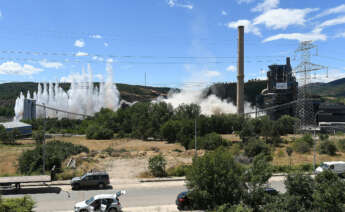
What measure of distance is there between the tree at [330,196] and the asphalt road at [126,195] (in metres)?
4.37

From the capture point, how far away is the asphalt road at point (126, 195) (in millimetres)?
18078

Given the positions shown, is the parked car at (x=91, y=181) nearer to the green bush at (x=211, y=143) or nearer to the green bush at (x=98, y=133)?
the green bush at (x=211, y=143)

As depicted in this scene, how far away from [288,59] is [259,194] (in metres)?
82.6

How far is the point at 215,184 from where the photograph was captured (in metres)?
15.9

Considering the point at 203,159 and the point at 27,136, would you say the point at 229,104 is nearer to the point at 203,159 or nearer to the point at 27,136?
the point at 27,136

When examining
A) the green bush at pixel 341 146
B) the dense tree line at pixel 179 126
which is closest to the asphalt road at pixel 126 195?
the dense tree line at pixel 179 126

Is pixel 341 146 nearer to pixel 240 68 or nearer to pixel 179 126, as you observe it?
pixel 179 126

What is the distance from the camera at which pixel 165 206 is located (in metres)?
18.1

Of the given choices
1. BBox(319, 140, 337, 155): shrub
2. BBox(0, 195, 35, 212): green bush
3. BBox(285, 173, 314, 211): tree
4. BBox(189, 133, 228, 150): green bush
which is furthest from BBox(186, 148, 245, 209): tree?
BBox(319, 140, 337, 155): shrub

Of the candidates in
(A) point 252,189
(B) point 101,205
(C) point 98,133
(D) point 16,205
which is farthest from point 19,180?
(C) point 98,133

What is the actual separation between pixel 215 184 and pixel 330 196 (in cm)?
616

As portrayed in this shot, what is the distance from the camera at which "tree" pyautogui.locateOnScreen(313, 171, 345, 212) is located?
13617 mm

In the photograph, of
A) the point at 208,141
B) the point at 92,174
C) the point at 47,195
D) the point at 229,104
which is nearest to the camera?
the point at 47,195

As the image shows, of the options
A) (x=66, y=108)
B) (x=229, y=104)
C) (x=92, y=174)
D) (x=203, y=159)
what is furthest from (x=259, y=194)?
(x=66, y=108)
